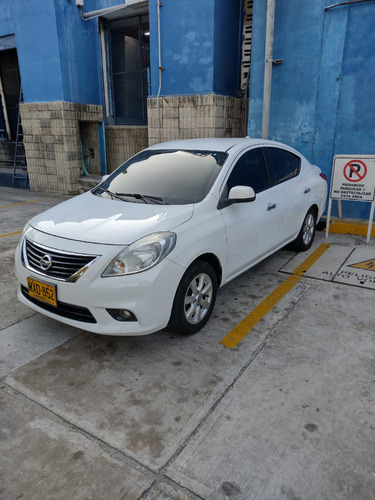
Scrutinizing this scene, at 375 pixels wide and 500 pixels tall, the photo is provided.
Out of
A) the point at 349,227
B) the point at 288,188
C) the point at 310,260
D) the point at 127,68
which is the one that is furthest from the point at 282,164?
the point at 127,68

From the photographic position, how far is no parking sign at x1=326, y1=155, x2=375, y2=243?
214 inches

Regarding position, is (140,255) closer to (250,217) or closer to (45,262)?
(45,262)

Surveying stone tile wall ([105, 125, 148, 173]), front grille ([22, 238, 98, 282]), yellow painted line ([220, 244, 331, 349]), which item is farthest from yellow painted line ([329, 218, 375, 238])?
stone tile wall ([105, 125, 148, 173])

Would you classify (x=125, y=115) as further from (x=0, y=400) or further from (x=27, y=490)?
(x=27, y=490)

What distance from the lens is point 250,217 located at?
3682 millimetres

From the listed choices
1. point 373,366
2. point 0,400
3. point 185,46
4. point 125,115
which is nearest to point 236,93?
point 185,46

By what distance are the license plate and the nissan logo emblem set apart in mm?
122

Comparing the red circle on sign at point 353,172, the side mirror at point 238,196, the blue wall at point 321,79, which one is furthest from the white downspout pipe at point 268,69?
the side mirror at point 238,196

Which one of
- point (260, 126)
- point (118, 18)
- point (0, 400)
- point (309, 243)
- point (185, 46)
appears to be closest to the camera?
point (0, 400)

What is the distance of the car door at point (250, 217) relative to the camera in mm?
3465

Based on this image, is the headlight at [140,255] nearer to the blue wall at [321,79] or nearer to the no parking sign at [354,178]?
the no parking sign at [354,178]

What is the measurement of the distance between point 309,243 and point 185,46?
4.79m

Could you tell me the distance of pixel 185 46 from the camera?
24.4 feet

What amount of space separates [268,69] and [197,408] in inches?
231
